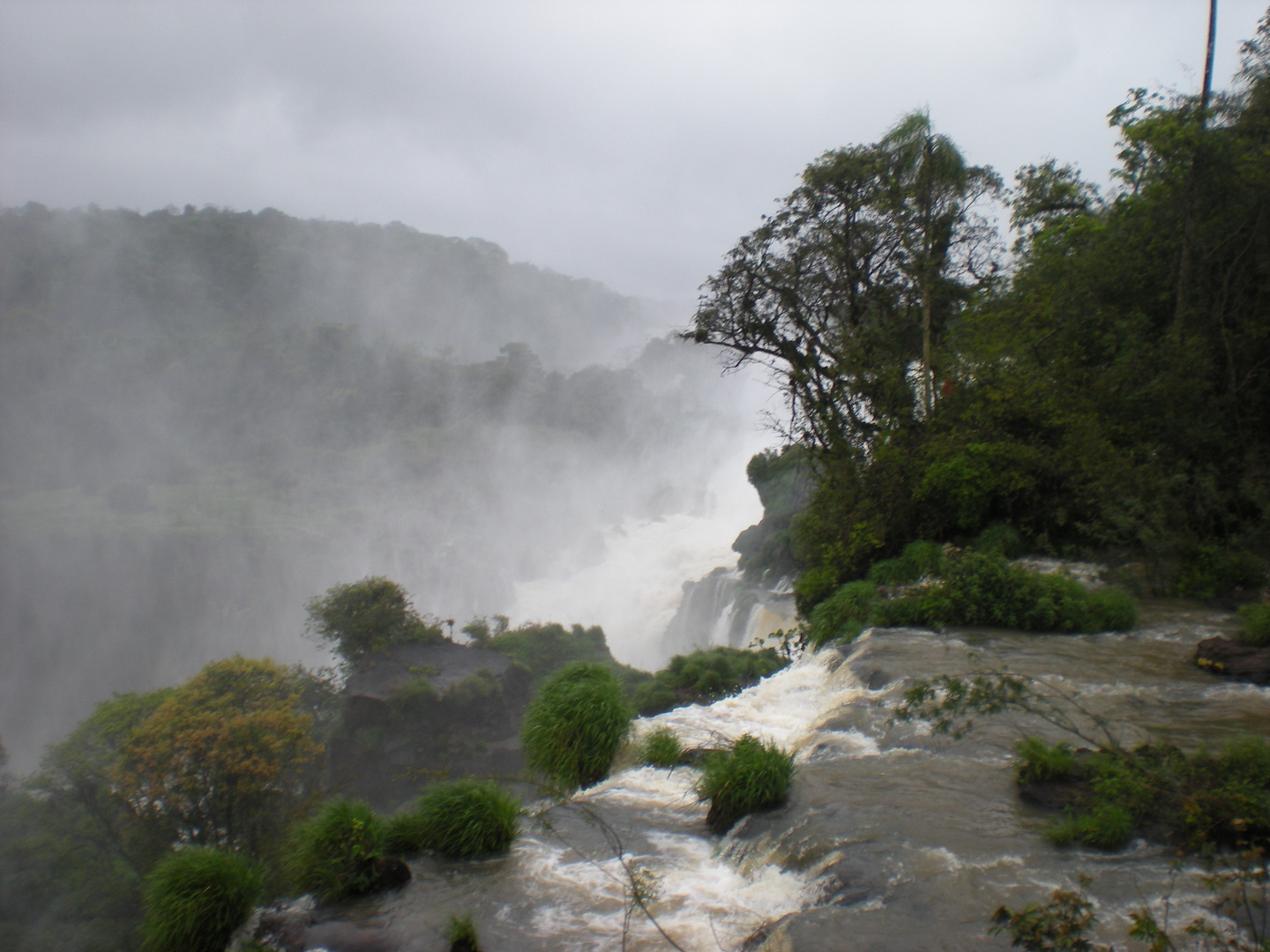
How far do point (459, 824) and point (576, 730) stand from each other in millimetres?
1871

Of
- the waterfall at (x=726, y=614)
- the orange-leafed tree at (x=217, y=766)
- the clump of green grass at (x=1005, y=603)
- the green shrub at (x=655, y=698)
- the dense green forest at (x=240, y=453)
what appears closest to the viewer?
the clump of green grass at (x=1005, y=603)

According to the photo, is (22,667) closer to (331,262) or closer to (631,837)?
(631,837)

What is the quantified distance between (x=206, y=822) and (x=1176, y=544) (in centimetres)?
1632

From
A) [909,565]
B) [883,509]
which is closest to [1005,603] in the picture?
[909,565]

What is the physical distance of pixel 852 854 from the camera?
4582 mm

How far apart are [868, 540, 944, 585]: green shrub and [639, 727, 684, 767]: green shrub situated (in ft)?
17.8

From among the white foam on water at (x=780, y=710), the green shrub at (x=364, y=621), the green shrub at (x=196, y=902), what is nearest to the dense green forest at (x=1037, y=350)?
the white foam on water at (x=780, y=710)

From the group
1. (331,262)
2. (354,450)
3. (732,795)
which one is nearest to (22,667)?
(354,450)

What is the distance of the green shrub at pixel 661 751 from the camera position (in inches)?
278

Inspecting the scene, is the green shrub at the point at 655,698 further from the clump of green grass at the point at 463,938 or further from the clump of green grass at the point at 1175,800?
the clump of green grass at the point at 1175,800

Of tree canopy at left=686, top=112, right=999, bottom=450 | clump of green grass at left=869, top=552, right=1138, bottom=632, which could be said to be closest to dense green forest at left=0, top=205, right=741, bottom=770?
tree canopy at left=686, top=112, right=999, bottom=450

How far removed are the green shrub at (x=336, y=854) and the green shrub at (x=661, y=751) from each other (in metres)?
2.65

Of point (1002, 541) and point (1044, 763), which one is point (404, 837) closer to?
point (1044, 763)

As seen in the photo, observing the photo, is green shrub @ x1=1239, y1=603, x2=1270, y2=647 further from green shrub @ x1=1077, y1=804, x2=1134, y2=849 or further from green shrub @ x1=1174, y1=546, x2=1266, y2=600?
green shrub @ x1=1077, y1=804, x2=1134, y2=849
